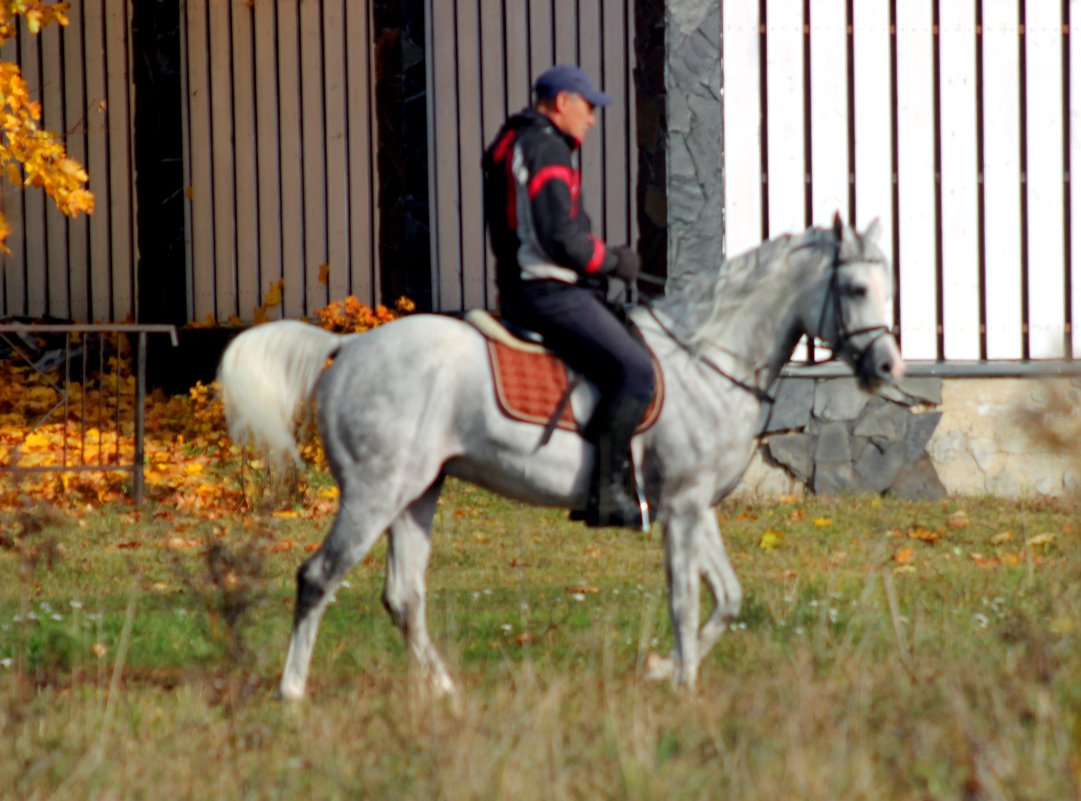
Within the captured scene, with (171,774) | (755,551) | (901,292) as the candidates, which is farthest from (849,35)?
(171,774)

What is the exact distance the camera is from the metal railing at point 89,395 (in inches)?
476

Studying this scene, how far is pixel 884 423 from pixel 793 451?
2.16ft

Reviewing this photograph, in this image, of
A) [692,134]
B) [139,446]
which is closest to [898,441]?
[692,134]

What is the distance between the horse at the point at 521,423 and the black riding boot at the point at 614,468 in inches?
2.5

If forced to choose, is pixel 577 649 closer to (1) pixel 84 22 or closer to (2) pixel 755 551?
(2) pixel 755 551

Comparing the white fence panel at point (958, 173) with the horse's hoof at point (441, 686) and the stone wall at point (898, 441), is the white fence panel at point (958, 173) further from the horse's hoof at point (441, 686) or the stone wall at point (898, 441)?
the horse's hoof at point (441, 686)

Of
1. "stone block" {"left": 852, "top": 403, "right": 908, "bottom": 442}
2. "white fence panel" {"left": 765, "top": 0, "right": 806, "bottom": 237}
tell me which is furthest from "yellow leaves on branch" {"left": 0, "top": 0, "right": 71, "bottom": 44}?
"stone block" {"left": 852, "top": 403, "right": 908, "bottom": 442}

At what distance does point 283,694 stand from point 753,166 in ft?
22.6

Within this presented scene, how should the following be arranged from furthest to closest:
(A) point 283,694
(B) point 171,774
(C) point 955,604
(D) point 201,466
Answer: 1. (D) point 201,466
2. (C) point 955,604
3. (A) point 283,694
4. (B) point 171,774

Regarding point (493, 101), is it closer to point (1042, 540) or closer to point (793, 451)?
point (793, 451)

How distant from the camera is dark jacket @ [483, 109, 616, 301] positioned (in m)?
6.49

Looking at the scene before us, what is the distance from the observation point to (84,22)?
18.1m

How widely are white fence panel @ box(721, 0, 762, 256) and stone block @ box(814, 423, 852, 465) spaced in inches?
54.6

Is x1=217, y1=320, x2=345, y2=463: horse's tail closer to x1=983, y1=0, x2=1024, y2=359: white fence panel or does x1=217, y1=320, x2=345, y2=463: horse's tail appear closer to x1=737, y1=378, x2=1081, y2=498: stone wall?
x1=737, y1=378, x2=1081, y2=498: stone wall
